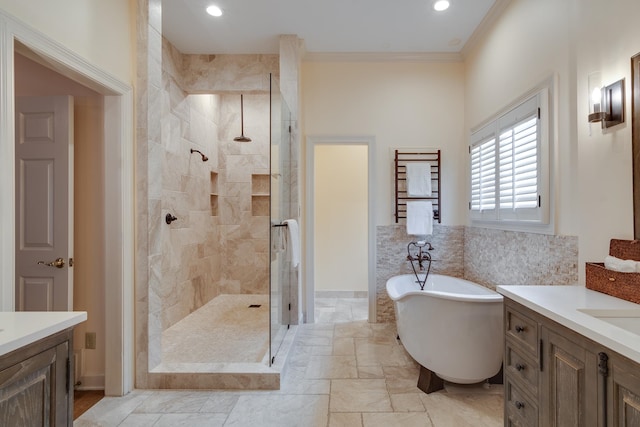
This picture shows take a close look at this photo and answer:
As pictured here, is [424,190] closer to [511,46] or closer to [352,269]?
[511,46]

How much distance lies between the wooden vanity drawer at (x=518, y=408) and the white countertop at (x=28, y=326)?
1.97 m

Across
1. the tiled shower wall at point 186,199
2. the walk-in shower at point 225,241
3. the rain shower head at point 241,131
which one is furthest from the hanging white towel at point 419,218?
the tiled shower wall at point 186,199

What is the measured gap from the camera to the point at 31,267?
7.09ft

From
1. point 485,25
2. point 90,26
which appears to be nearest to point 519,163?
point 485,25

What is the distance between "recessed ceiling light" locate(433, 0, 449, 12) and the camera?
276 centimetres

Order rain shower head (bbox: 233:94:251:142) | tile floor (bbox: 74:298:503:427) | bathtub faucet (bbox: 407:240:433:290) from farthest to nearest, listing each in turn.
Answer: rain shower head (bbox: 233:94:251:142) < bathtub faucet (bbox: 407:240:433:290) < tile floor (bbox: 74:298:503:427)

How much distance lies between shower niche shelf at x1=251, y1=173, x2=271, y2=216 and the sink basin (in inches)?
157

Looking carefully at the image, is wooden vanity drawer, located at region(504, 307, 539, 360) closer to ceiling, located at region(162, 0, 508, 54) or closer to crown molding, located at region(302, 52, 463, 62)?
ceiling, located at region(162, 0, 508, 54)

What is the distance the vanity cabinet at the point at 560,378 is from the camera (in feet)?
3.05

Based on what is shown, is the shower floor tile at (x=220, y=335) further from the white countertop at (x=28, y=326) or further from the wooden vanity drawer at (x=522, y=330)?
the wooden vanity drawer at (x=522, y=330)

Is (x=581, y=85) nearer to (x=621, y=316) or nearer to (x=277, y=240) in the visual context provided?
(x=621, y=316)

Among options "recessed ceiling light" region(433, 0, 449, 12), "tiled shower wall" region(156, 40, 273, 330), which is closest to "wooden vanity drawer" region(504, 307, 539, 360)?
"recessed ceiling light" region(433, 0, 449, 12)

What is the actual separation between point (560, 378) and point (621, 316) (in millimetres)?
374

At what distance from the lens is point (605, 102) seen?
1579 millimetres
